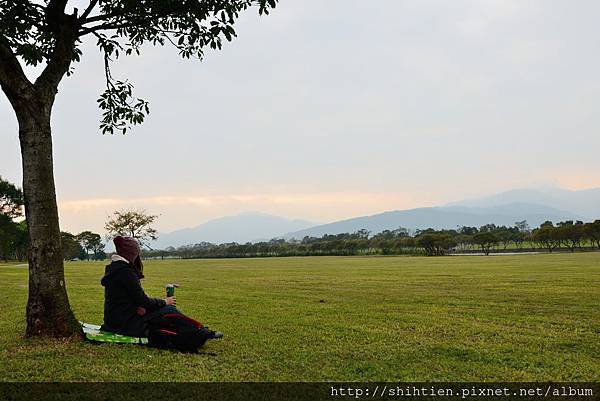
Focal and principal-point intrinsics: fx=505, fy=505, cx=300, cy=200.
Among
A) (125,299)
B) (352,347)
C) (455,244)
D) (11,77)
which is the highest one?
(11,77)

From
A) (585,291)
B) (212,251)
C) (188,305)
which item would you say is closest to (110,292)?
(188,305)

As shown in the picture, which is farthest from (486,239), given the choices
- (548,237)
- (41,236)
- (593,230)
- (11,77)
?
(11,77)

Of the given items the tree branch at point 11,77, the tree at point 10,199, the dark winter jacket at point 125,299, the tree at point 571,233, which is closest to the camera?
the dark winter jacket at point 125,299

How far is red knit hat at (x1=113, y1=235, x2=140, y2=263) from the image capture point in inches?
320

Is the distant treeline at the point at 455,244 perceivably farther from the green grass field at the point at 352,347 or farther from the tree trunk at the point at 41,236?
the tree trunk at the point at 41,236

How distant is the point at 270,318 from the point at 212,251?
141m

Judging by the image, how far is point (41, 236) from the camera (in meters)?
8.48

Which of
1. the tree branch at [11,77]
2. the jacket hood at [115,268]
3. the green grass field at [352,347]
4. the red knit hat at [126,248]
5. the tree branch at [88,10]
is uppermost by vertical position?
the tree branch at [88,10]

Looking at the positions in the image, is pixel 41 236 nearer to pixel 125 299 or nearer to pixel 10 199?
pixel 125 299

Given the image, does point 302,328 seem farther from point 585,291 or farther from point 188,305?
point 585,291

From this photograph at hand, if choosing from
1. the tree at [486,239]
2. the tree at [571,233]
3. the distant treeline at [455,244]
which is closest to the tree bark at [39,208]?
the distant treeline at [455,244]

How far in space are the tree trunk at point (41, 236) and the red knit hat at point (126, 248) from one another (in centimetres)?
135

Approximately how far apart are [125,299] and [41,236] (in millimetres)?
1906

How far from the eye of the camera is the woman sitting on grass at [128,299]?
7.91 metres
